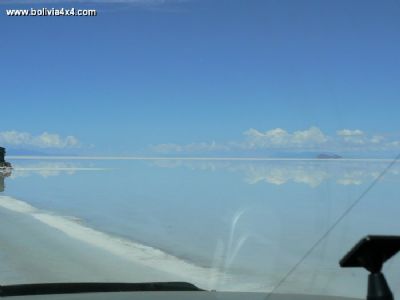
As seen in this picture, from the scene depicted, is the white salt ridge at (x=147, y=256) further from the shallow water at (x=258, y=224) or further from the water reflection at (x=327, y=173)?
the water reflection at (x=327, y=173)

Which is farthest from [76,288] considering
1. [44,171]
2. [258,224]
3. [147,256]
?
[44,171]

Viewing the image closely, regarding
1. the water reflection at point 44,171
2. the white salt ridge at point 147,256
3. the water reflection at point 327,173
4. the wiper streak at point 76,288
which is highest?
the water reflection at point 44,171

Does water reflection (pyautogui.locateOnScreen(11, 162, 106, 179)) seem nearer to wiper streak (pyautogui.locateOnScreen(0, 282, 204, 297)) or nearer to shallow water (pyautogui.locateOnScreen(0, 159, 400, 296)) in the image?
shallow water (pyautogui.locateOnScreen(0, 159, 400, 296))

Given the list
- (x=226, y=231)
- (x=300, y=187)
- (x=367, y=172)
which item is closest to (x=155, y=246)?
(x=226, y=231)

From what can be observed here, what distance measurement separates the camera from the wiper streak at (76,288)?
406 centimetres

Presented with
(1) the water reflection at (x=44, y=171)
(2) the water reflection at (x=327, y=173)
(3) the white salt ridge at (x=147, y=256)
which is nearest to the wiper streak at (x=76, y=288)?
(2) the water reflection at (x=327, y=173)

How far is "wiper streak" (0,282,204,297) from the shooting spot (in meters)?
4.06

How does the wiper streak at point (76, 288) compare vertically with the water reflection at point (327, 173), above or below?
below

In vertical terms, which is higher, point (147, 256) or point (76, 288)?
point (147, 256)

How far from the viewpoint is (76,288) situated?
4258 millimetres

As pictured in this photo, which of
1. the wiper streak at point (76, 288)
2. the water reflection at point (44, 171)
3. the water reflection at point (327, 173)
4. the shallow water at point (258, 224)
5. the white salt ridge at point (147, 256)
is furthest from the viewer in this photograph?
the water reflection at point (44, 171)

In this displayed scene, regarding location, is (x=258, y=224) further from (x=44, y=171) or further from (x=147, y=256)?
(x=44, y=171)

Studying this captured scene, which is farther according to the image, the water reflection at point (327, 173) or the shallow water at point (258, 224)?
the water reflection at point (327, 173)

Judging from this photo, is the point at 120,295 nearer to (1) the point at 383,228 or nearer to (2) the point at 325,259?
(2) the point at 325,259
